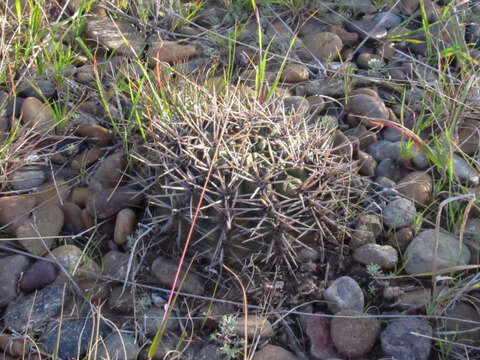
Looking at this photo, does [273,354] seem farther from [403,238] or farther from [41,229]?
[41,229]

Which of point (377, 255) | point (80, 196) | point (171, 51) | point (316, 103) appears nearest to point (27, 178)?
point (80, 196)

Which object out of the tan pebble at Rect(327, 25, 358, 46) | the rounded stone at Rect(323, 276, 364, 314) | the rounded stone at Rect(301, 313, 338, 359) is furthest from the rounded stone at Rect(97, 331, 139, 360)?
the tan pebble at Rect(327, 25, 358, 46)

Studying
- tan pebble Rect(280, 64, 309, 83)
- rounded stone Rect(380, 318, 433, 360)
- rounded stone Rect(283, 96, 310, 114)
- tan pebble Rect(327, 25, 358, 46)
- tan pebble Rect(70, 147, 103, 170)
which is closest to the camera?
rounded stone Rect(380, 318, 433, 360)

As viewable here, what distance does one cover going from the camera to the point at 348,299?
203 centimetres

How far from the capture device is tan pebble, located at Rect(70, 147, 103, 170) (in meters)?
2.45

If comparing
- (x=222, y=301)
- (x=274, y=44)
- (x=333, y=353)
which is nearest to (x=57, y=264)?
(x=222, y=301)

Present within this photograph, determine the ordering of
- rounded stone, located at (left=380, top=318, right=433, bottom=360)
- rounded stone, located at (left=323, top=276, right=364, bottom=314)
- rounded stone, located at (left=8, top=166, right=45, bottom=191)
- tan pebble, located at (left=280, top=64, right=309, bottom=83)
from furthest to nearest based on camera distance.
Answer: tan pebble, located at (left=280, top=64, right=309, bottom=83) < rounded stone, located at (left=8, top=166, right=45, bottom=191) < rounded stone, located at (left=323, top=276, right=364, bottom=314) < rounded stone, located at (left=380, top=318, right=433, bottom=360)

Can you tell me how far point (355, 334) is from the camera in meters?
1.90

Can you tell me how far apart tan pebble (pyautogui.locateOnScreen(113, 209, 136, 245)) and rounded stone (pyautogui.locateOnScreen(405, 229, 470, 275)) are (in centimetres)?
106

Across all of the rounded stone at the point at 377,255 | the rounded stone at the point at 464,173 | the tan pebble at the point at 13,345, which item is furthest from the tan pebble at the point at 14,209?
the rounded stone at the point at 464,173

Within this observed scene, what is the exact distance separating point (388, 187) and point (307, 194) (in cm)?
64

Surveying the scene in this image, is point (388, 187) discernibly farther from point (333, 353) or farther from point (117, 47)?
point (117, 47)

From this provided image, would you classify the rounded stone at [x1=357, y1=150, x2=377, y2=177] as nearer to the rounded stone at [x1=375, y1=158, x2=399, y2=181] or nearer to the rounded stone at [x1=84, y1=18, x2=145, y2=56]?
the rounded stone at [x1=375, y1=158, x2=399, y2=181]

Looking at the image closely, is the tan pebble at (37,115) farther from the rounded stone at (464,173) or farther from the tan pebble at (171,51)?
the rounded stone at (464,173)
